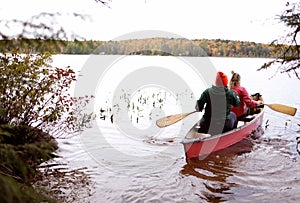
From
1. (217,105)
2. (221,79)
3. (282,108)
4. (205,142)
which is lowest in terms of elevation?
(205,142)

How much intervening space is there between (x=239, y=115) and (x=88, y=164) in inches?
203

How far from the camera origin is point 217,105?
7312 mm

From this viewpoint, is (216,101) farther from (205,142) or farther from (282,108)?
(282,108)

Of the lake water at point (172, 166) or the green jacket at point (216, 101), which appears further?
the green jacket at point (216, 101)

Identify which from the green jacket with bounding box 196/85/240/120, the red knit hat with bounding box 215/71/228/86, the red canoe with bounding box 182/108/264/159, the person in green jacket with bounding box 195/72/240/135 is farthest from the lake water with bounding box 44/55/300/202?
the red knit hat with bounding box 215/71/228/86

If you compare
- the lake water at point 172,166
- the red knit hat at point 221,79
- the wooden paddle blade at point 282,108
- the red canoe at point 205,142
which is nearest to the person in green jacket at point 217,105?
the red knit hat at point 221,79

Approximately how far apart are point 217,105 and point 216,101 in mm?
146

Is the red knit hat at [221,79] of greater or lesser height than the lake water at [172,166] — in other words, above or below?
above

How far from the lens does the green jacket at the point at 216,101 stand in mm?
7070

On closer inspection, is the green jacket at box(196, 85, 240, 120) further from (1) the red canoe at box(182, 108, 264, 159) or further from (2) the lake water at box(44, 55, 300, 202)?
(2) the lake water at box(44, 55, 300, 202)

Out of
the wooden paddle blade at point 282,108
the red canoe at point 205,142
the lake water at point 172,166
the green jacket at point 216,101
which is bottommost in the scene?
the lake water at point 172,166

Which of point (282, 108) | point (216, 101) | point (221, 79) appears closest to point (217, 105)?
point (216, 101)

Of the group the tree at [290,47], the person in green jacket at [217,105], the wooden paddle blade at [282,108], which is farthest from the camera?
the wooden paddle blade at [282,108]

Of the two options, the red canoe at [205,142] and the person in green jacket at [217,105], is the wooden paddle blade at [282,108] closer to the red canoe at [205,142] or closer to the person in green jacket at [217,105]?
the red canoe at [205,142]
